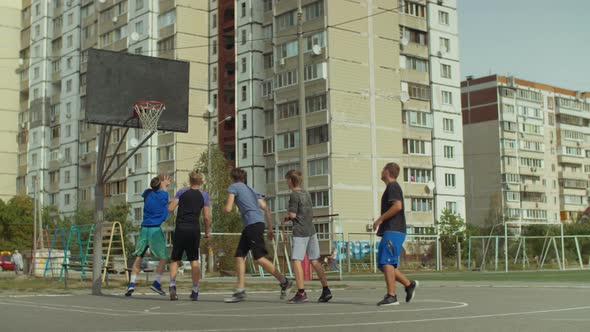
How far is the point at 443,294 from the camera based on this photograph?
50.2 ft

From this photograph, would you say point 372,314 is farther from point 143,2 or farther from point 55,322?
point 143,2

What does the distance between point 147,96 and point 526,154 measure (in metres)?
96.0

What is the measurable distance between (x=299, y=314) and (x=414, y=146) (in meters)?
61.7

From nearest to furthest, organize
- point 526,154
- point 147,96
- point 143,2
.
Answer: point 147,96 → point 143,2 → point 526,154

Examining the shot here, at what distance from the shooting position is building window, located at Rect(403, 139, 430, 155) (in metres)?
71.1

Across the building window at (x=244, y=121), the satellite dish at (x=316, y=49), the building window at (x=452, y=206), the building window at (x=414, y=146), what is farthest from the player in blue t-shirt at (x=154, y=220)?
the building window at (x=452, y=206)

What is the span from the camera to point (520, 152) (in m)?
107

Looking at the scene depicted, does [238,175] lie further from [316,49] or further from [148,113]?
[316,49]

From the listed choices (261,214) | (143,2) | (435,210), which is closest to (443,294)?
(261,214)

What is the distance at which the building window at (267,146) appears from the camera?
7125 cm

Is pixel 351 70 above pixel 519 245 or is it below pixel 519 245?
above

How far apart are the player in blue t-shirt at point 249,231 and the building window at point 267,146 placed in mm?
57168

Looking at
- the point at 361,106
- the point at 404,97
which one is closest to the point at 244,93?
the point at 361,106

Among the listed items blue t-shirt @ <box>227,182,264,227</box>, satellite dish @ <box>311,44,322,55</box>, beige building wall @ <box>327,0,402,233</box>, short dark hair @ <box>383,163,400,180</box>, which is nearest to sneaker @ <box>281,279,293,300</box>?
blue t-shirt @ <box>227,182,264,227</box>
